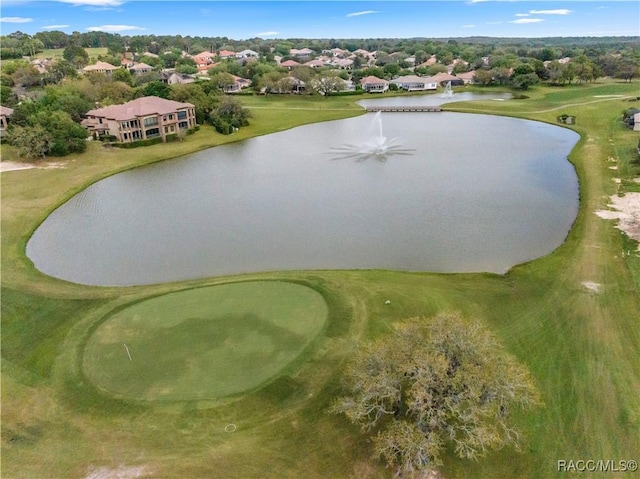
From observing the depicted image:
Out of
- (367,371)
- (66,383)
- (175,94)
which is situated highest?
(175,94)

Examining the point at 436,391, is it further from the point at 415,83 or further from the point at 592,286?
the point at 415,83

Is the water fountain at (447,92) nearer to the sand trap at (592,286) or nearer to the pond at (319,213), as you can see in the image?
the pond at (319,213)

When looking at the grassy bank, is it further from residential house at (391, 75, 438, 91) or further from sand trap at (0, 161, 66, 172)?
residential house at (391, 75, 438, 91)

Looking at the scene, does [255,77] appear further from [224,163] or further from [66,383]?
[66,383]

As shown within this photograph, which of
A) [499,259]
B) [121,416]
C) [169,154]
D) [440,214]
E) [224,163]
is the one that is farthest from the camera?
[169,154]

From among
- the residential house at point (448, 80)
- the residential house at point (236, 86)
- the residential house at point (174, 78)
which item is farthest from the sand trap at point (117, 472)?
the residential house at point (448, 80)

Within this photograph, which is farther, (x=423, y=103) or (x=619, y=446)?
(x=423, y=103)

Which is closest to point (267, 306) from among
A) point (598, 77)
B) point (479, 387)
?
point (479, 387)
